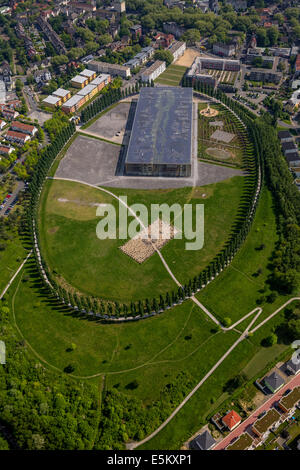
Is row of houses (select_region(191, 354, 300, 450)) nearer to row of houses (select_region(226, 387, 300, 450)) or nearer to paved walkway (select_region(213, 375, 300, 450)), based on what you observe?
row of houses (select_region(226, 387, 300, 450))

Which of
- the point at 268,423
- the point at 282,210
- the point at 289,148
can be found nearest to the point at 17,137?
the point at 282,210

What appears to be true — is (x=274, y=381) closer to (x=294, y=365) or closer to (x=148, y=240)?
(x=294, y=365)

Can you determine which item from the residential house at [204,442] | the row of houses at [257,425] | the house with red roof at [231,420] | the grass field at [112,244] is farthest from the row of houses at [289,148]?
the residential house at [204,442]

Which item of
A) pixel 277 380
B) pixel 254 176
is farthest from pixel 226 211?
pixel 277 380

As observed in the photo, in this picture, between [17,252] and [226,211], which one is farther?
[226,211]

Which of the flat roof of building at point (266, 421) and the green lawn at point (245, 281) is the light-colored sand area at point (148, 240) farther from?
the flat roof of building at point (266, 421)
